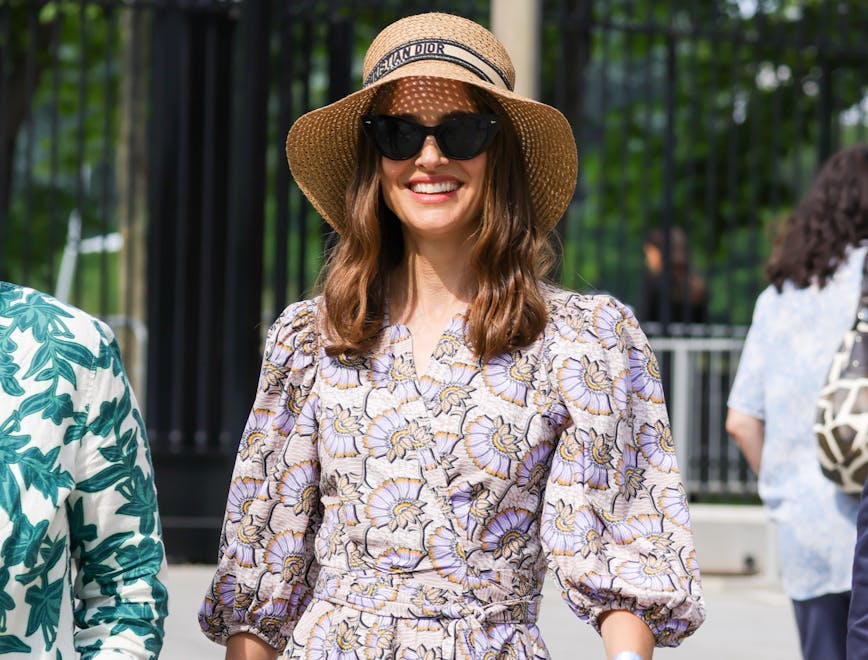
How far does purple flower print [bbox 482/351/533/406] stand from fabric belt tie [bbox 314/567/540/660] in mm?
335

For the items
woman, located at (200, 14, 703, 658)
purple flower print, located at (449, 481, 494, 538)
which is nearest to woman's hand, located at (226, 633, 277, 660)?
woman, located at (200, 14, 703, 658)

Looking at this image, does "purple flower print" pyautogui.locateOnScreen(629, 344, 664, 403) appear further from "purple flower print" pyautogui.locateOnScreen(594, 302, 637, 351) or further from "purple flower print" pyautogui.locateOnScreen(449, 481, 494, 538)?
"purple flower print" pyautogui.locateOnScreen(449, 481, 494, 538)

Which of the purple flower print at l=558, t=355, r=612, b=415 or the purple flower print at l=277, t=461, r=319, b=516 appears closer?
the purple flower print at l=558, t=355, r=612, b=415

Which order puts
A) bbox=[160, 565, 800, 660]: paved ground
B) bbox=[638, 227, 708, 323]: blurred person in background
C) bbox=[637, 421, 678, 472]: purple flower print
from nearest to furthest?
bbox=[637, 421, 678, 472]: purple flower print
bbox=[160, 565, 800, 660]: paved ground
bbox=[638, 227, 708, 323]: blurred person in background

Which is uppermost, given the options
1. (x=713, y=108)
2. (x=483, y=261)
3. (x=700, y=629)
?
(x=713, y=108)

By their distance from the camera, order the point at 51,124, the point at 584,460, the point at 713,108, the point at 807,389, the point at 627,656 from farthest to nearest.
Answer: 1. the point at 713,108
2. the point at 51,124
3. the point at 807,389
4. the point at 584,460
5. the point at 627,656

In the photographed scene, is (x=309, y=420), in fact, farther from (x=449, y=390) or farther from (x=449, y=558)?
(x=449, y=558)

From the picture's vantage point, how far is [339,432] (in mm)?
2697

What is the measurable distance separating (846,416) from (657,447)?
1.35 meters

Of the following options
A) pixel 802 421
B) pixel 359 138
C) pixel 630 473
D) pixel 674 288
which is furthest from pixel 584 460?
pixel 674 288

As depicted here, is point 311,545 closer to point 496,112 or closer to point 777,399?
point 496,112

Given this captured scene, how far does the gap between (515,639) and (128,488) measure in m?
0.69

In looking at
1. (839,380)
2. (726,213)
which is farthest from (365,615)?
(726,213)

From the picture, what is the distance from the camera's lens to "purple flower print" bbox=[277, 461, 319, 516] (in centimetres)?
278
